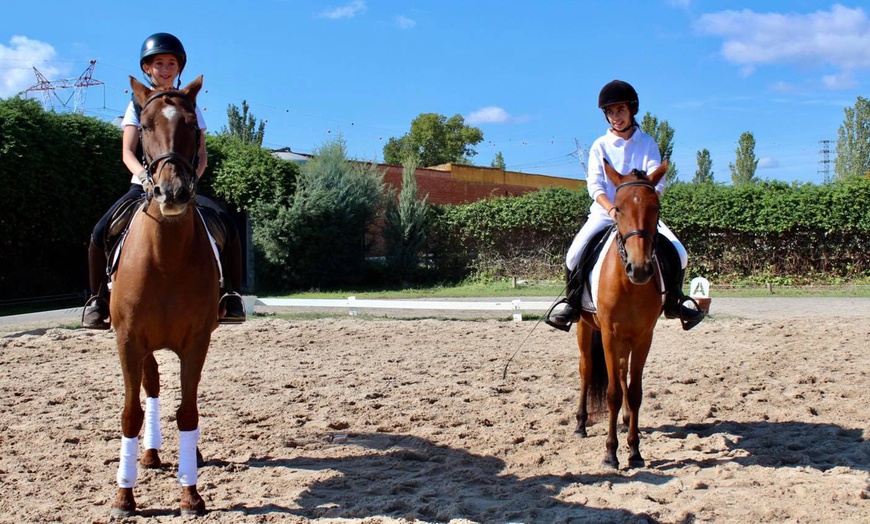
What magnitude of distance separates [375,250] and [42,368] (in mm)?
18293

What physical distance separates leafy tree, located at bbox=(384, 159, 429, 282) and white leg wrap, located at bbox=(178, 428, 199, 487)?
2115cm

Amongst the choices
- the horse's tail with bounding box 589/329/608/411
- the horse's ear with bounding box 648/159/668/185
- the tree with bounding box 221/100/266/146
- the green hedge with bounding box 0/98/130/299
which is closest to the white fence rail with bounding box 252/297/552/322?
the horse's tail with bounding box 589/329/608/411

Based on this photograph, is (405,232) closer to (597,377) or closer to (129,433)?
(597,377)

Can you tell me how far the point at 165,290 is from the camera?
14.4 ft

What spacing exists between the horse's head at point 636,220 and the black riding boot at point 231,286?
287cm

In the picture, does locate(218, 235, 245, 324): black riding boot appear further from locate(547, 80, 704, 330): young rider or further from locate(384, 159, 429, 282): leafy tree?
locate(384, 159, 429, 282): leafy tree

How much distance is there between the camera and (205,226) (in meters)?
4.96

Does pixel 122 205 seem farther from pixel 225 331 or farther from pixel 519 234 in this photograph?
pixel 519 234

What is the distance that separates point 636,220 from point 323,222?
19846 millimetres

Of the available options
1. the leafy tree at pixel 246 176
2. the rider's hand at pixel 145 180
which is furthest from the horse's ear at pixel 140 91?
the leafy tree at pixel 246 176

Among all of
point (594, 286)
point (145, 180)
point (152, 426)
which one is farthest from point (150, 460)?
point (594, 286)

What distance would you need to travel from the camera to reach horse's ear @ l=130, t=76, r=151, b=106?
4.43m

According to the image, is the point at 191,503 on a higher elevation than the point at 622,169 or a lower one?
lower

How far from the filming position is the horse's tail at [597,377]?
648 centimetres
